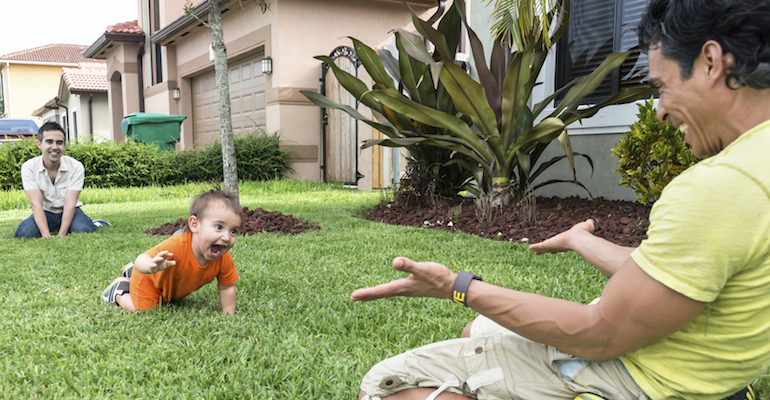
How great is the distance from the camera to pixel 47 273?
381 cm

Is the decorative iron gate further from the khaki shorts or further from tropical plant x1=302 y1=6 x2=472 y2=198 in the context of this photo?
the khaki shorts

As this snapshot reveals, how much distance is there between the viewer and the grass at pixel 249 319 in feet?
6.79

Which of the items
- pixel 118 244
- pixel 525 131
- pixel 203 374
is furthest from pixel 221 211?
pixel 525 131

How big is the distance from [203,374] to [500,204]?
409 centimetres

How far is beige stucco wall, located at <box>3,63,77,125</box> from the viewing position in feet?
135

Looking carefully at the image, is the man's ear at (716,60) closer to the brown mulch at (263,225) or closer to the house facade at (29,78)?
the brown mulch at (263,225)

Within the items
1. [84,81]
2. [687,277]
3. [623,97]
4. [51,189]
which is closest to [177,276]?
[687,277]

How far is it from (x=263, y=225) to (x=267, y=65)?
713 centimetres

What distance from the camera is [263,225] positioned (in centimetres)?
571

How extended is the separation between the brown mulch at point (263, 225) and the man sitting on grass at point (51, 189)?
82cm

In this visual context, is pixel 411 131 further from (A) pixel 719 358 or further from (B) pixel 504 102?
(A) pixel 719 358

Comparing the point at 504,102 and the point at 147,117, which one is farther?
the point at 147,117

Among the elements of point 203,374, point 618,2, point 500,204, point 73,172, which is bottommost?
point 203,374

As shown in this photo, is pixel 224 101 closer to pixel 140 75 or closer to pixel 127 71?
pixel 140 75
